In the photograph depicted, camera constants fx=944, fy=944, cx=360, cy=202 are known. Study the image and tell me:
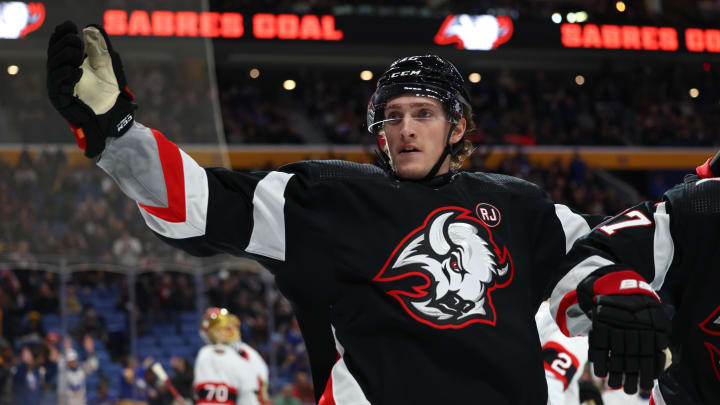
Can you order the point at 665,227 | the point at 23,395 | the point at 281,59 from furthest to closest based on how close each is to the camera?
the point at 281,59 → the point at 23,395 → the point at 665,227

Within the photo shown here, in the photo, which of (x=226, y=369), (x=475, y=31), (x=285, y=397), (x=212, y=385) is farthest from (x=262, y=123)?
(x=212, y=385)

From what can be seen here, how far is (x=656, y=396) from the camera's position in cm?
281

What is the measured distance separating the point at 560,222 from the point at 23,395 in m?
7.07

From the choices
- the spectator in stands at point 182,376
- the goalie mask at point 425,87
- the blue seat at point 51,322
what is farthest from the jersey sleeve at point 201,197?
the spectator in stands at point 182,376

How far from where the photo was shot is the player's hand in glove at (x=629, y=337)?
84.8 inches

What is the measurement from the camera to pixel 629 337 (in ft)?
7.07

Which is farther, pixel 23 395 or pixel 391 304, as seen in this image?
pixel 23 395

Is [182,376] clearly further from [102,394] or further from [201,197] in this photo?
[201,197]

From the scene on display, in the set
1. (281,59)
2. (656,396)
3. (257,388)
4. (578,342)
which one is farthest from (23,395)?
(281,59)

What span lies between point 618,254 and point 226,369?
527 centimetres

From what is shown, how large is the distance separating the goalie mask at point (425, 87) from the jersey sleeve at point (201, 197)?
0.37 m

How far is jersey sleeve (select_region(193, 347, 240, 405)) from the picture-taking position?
283 inches

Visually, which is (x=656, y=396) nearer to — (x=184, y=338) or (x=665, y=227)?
(x=665, y=227)

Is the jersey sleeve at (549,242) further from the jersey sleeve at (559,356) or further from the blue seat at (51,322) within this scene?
the blue seat at (51,322)
